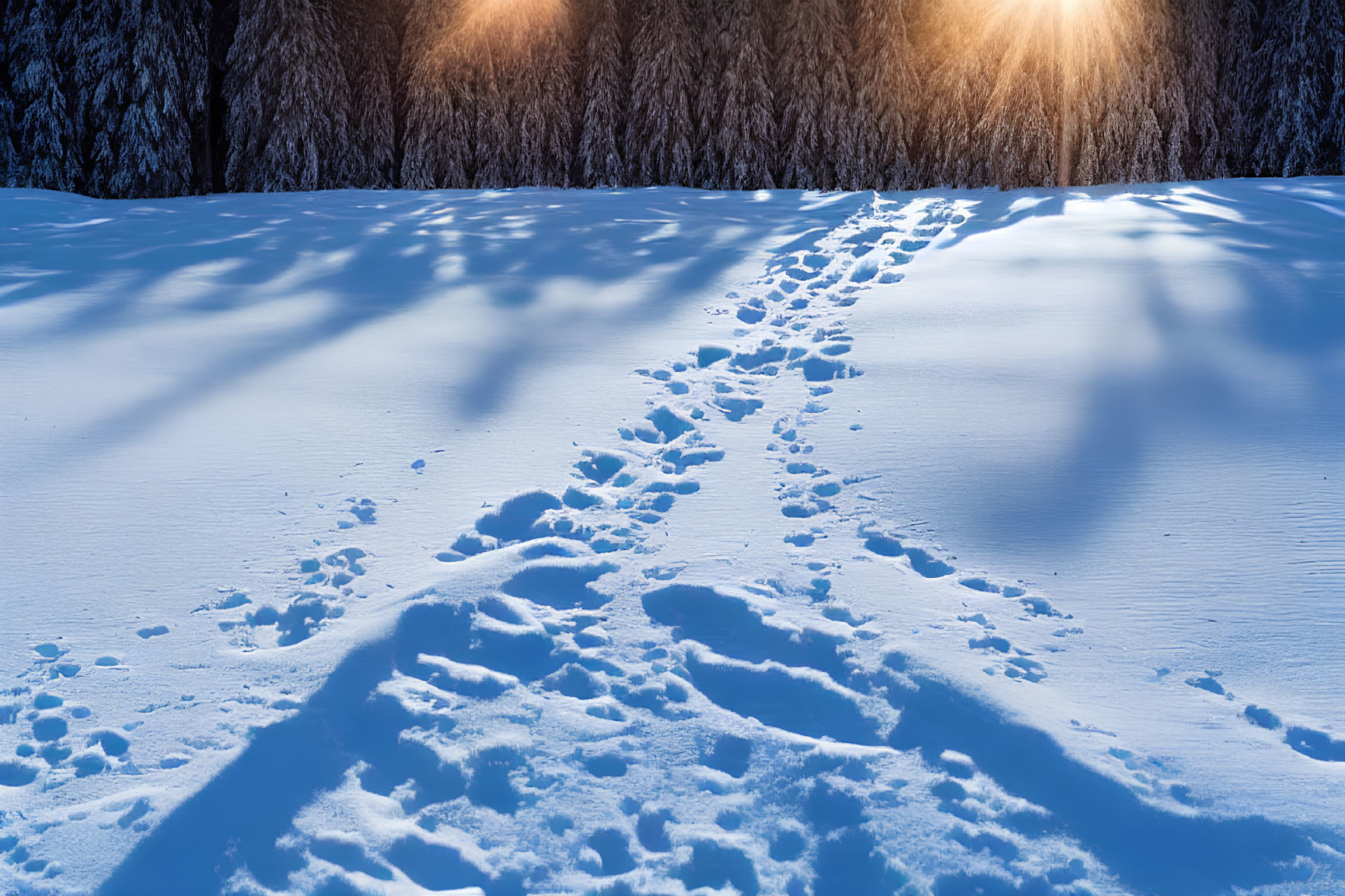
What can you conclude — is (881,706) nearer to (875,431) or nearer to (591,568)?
(591,568)

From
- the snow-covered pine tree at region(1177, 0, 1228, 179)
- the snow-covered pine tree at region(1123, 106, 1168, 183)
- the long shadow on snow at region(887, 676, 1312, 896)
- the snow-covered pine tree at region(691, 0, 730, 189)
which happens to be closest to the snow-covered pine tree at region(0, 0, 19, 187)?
the snow-covered pine tree at region(691, 0, 730, 189)

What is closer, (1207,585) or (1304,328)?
(1207,585)

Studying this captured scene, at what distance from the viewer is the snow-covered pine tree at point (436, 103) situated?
398 inches

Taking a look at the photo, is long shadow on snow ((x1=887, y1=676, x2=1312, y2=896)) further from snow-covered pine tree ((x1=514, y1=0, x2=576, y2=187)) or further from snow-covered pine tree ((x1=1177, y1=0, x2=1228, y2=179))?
snow-covered pine tree ((x1=1177, y1=0, x2=1228, y2=179))

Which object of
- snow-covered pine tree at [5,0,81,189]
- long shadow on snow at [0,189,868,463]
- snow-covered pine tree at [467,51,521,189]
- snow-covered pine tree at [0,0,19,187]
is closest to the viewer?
long shadow on snow at [0,189,868,463]

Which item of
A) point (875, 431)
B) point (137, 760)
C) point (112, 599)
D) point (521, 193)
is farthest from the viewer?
point (521, 193)

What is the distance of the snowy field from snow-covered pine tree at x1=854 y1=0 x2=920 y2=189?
267 inches

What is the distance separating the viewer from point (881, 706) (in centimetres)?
170

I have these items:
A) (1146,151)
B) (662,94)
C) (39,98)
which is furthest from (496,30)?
(1146,151)

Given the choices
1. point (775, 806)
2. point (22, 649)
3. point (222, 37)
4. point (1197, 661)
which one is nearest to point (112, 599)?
point (22, 649)

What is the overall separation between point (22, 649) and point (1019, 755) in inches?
71.8

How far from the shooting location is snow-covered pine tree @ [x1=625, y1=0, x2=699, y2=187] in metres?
10.2

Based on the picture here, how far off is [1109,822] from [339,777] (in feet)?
4.01

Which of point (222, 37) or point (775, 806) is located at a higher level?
point (222, 37)
